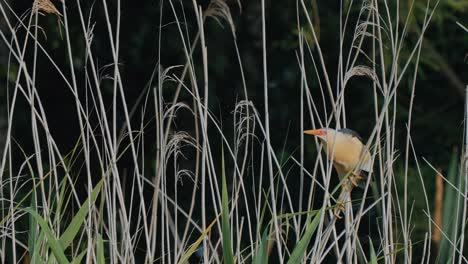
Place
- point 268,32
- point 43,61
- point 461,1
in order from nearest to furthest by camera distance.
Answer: point 461,1, point 43,61, point 268,32

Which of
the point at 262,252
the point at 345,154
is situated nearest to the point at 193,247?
the point at 262,252

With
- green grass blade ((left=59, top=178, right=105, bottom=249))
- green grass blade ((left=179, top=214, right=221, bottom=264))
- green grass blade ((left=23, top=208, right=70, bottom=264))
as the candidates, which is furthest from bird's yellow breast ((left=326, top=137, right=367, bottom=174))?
green grass blade ((left=23, top=208, right=70, bottom=264))

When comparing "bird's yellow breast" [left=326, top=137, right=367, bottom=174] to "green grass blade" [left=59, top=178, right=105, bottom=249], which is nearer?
"green grass blade" [left=59, top=178, right=105, bottom=249]

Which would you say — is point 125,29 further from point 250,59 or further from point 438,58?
point 438,58

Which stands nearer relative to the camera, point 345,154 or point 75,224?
point 75,224

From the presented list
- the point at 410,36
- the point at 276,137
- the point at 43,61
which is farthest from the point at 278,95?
the point at 43,61

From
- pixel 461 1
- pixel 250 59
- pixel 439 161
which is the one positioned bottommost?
pixel 439 161

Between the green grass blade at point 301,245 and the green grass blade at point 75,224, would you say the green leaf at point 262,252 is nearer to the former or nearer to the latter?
the green grass blade at point 301,245

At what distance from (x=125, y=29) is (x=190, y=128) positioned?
0.63 m

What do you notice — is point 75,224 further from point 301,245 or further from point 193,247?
point 301,245

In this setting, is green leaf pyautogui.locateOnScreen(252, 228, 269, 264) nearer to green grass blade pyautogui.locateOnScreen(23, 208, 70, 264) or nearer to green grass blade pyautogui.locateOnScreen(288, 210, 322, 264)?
green grass blade pyautogui.locateOnScreen(288, 210, 322, 264)

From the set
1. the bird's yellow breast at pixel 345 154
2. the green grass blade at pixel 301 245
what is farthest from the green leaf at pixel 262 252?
the bird's yellow breast at pixel 345 154

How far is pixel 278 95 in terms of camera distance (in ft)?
17.9

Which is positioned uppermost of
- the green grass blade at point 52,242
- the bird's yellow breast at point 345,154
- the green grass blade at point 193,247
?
the green grass blade at point 52,242
